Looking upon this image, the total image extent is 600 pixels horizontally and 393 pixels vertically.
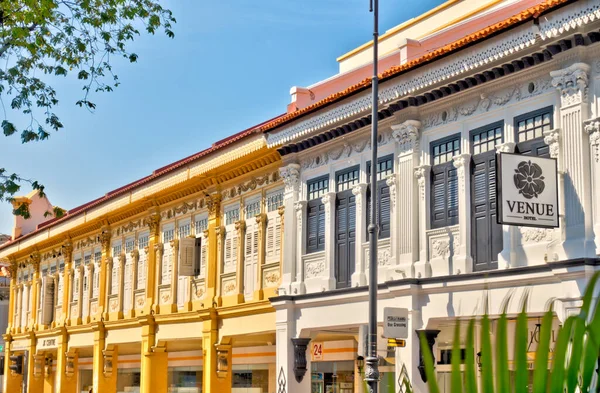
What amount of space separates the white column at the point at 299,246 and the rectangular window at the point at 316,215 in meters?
0.11

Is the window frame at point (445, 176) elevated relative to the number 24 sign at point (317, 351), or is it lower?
elevated

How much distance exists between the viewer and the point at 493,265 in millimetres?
18141

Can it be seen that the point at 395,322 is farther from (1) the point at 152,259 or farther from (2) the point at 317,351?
(1) the point at 152,259

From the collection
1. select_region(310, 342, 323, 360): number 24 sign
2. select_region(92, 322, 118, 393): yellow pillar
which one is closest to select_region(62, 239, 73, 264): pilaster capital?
select_region(92, 322, 118, 393): yellow pillar

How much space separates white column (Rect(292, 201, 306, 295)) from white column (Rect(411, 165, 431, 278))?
4874mm

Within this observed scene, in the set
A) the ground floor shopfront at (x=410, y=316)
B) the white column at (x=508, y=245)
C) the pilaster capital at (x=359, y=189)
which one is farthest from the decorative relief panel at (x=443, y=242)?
the pilaster capital at (x=359, y=189)

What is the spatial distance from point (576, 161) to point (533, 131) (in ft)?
4.54

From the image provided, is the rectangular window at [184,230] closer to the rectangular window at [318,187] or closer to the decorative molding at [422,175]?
the rectangular window at [318,187]

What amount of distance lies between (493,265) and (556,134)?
9.41 ft

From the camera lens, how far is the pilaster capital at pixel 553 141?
54.9ft

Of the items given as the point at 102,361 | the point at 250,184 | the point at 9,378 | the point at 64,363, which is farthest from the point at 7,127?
the point at 9,378

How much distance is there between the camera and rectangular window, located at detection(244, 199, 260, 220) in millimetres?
27594

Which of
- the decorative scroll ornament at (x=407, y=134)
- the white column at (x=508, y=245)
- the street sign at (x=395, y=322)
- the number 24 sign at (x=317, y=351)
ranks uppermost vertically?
the decorative scroll ornament at (x=407, y=134)

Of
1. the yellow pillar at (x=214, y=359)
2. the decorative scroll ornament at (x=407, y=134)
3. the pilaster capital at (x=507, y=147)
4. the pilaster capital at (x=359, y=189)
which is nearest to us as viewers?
the pilaster capital at (x=507, y=147)
